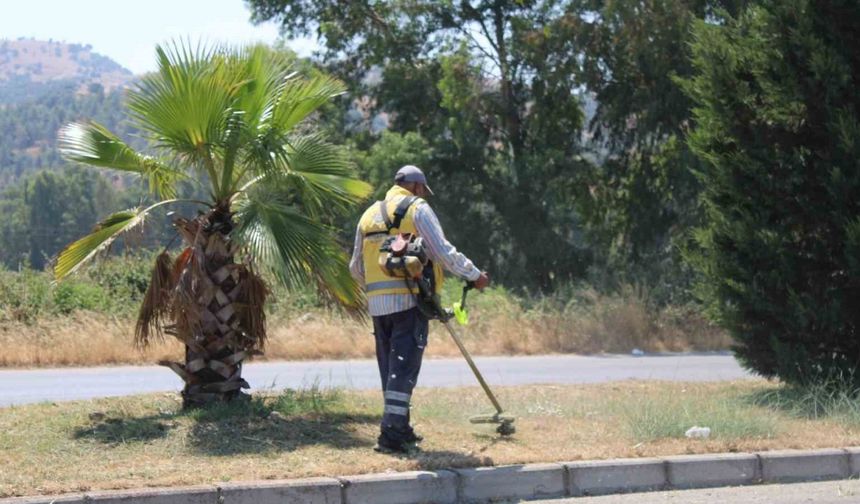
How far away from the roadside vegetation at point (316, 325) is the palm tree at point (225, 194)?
23.2 ft

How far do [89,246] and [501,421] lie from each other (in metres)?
3.37

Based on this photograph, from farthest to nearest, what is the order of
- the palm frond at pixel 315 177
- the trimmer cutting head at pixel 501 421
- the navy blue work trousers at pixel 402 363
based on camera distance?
the palm frond at pixel 315 177
the trimmer cutting head at pixel 501 421
the navy blue work trousers at pixel 402 363

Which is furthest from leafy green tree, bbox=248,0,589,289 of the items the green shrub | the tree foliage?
the green shrub

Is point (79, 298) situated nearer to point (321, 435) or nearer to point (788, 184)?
point (321, 435)

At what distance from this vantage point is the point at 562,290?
69.3 ft

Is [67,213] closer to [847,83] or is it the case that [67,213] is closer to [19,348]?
[19,348]

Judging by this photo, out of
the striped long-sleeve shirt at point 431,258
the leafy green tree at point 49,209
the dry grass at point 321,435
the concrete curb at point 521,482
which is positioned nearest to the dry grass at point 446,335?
→ the dry grass at point 321,435

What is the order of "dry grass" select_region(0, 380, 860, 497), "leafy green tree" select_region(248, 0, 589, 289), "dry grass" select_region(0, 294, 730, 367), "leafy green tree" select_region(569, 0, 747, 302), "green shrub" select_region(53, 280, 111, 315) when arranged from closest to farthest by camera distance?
"dry grass" select_region(0, 380, 860, 497), "dry grass" select_region(0, 294, 730, 367), "green shrub" select_region(53, 280, 111, 315), "leafy green tree" select_region(569, 0, 747, 302), "leafy green tree" select_region(248, 0, 589, 289)

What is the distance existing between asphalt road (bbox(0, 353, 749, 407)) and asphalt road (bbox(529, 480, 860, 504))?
4.88 m

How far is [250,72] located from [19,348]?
27.9ft

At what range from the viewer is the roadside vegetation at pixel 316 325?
16.0 m

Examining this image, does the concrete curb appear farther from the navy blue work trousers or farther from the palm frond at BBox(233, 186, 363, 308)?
the palm frond at BBox(233, 186, 363, 308)

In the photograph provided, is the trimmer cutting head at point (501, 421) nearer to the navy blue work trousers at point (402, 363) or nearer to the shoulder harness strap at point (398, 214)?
the navy blue work trousers at point (402, 363)

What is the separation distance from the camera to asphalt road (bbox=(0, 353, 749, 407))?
12.6 metres
